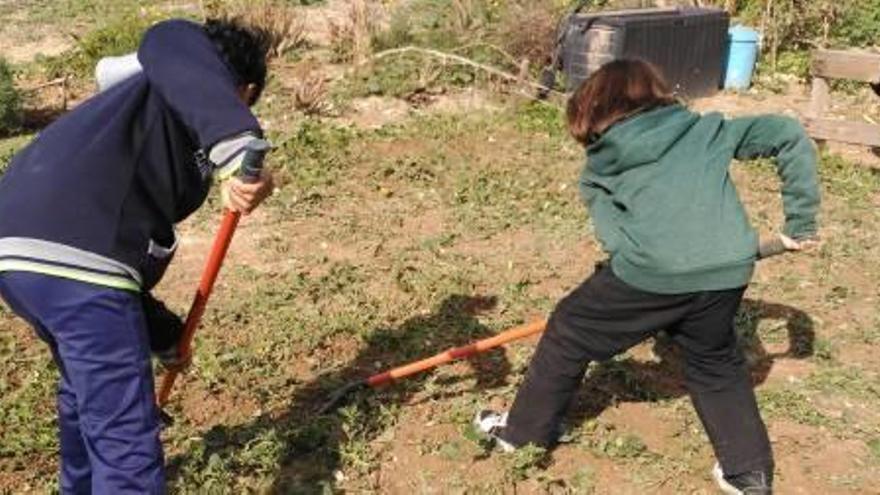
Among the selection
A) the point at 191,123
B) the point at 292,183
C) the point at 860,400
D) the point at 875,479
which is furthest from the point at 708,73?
the point at 191,123

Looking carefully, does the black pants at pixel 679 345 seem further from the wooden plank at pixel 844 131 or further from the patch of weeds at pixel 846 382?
the wooden plank at pixel 844 131

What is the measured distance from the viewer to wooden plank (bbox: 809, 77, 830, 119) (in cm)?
751

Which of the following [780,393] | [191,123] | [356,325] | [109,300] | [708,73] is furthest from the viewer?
[708,73]

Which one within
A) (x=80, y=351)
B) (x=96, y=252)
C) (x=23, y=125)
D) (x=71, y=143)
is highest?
(x=71, y=143)

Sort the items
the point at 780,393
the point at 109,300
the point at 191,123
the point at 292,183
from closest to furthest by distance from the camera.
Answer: the point at 191,123 → the point at 109,300 → the point at 780,393 → the point at 292,183

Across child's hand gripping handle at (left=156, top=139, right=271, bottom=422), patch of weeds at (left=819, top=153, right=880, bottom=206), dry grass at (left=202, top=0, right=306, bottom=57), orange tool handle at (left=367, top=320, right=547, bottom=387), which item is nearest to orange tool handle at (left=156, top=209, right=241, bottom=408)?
child's hand gripping handle at (left=156, top=139, right=271, bottom=422)

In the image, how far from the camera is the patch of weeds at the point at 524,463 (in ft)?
11.3

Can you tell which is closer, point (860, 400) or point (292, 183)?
point (860, 400)

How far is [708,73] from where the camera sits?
9.09 m

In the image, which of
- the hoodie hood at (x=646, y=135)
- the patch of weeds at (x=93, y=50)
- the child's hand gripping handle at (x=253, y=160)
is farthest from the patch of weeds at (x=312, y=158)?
the child's hand gripping handle at (x=253, y=160)

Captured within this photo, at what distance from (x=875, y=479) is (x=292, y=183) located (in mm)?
3960

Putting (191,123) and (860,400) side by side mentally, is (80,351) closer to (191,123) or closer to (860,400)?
(191,123)

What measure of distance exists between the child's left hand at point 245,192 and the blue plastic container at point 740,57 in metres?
7.73

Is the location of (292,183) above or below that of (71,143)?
below
